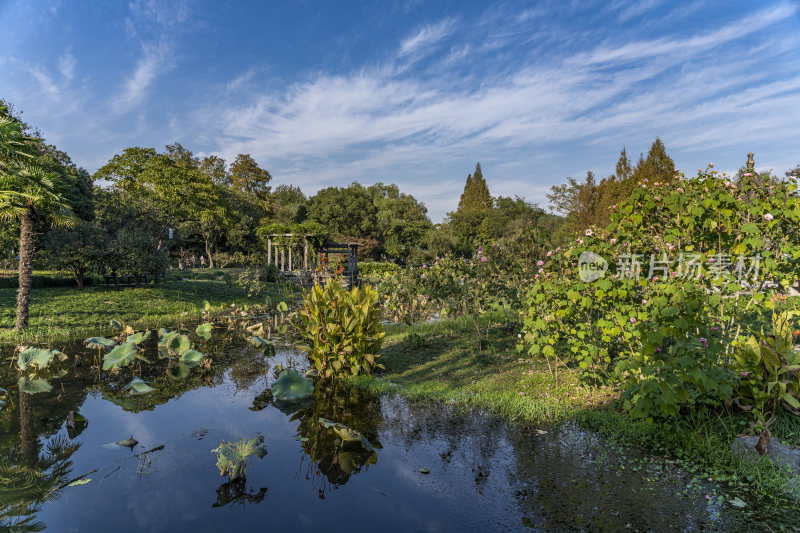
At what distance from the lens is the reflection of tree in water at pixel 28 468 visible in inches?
115

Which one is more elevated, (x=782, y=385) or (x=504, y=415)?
(x=782, y=385)

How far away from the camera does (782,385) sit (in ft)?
11.4

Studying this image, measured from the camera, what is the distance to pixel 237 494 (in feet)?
10.5

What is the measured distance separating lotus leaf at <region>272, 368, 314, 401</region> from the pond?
0.51ft

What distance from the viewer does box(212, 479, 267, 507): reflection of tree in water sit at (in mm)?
3102

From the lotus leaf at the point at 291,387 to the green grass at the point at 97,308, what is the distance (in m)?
6.29

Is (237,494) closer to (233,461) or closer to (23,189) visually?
(233,461)

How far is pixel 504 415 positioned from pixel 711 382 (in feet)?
6.46

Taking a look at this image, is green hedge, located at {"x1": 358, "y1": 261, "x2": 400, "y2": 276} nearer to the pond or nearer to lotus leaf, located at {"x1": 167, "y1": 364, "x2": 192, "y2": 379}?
lotus leaf, located at {"x1": 167, "y1": 364, "x2": 192, "y2": 379}

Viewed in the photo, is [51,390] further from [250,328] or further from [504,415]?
[504,415]

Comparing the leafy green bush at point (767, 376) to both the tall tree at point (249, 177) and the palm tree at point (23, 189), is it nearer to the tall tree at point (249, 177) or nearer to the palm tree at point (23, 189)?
the palm tree at point (23, 189)

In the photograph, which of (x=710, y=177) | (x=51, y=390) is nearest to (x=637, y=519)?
(x=710, y=177)

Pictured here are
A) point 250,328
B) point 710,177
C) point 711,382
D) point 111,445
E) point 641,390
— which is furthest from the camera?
point 250,328

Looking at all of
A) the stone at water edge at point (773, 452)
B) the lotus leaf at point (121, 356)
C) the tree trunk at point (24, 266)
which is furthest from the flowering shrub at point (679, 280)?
the tree trunk at point (24, 266)
